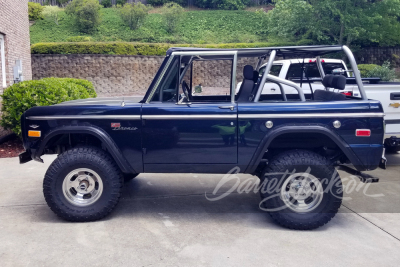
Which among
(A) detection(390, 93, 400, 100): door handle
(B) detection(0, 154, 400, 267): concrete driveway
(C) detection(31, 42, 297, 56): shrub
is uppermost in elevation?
(C) detection(31, 42, 297, 56): shrub

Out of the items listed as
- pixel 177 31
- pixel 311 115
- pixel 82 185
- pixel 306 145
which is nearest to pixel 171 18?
pixel 177 31

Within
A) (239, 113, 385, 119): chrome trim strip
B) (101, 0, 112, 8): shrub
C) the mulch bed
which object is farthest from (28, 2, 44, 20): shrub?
(239, 113, 385, 119): chrome trim strip

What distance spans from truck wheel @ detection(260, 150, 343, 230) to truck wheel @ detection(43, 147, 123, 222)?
1.74 meters

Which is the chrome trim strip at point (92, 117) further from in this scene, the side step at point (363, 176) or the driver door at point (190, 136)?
the side step at point (363, 176)

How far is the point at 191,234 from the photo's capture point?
14.2ft

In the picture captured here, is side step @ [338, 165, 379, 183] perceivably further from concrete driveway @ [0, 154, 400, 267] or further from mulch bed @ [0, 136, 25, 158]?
mulch bed @ [0, 136, 25, 158]

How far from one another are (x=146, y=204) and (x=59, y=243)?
146 centimetres

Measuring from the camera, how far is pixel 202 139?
174 inches

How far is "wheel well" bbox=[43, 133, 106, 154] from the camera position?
478cm

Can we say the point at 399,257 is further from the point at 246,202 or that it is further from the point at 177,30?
the point at 177,30

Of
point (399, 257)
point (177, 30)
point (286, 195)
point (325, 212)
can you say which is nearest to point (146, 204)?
point (286, 195)

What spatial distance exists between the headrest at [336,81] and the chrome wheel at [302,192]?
1206 millimetres

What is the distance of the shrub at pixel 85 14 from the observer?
2625 cm

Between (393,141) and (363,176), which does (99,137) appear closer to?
(363,176)
